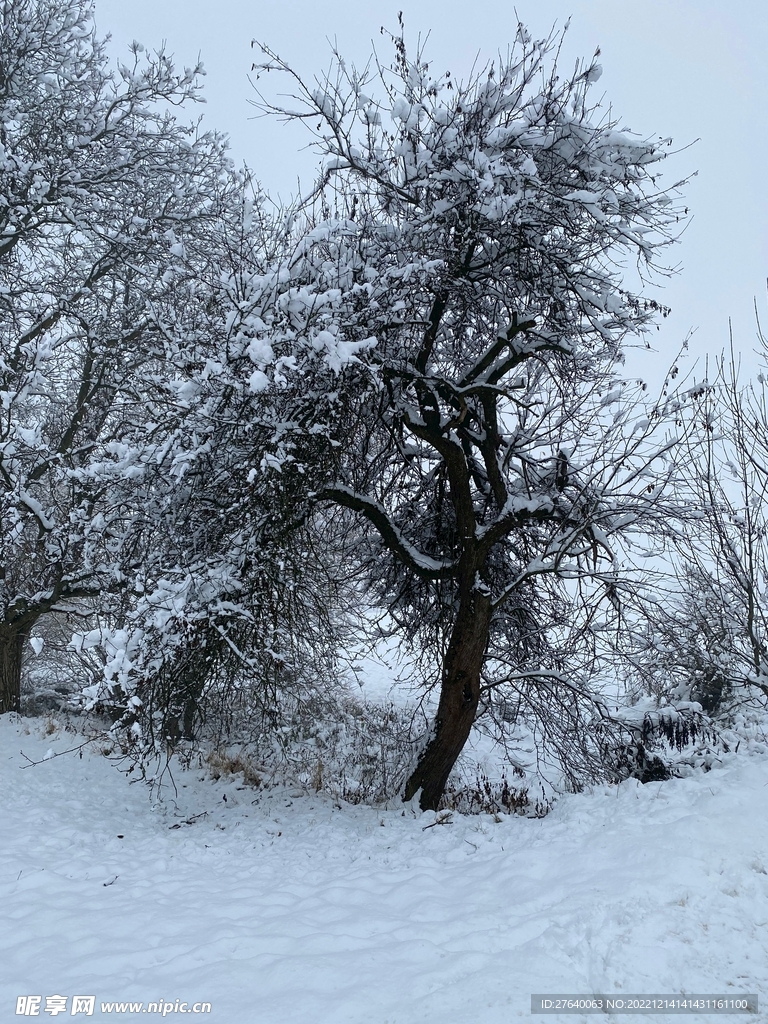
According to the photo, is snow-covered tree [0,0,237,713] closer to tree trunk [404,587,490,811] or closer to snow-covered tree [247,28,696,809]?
snow-covered tree [247,28,696,809]

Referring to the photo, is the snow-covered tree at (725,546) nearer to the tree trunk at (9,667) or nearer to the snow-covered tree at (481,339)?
the snow-covered tree at (481,339)

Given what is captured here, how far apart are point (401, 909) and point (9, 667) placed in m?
9.10

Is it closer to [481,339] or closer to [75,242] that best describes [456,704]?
[481,339]

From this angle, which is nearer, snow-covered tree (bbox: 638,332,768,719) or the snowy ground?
the snowy ground

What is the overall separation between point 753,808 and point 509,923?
6.09ft

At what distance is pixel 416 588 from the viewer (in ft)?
25.0

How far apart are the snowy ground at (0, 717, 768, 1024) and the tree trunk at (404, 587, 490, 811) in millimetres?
518

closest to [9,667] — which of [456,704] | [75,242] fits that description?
[75,242]

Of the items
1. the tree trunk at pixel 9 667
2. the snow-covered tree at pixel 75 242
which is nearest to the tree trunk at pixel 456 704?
the snow-covered tree at pixel 75 242

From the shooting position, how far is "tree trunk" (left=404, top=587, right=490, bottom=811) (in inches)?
253

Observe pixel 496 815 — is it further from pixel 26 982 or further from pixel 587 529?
pixel 26 982

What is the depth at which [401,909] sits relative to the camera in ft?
13.1

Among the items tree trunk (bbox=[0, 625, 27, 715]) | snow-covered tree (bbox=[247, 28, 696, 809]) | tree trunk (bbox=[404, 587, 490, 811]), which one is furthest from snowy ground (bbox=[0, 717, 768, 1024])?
tree trunk (bbox=[0, 625, 27, 715])

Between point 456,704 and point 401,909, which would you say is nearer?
point 401,909
